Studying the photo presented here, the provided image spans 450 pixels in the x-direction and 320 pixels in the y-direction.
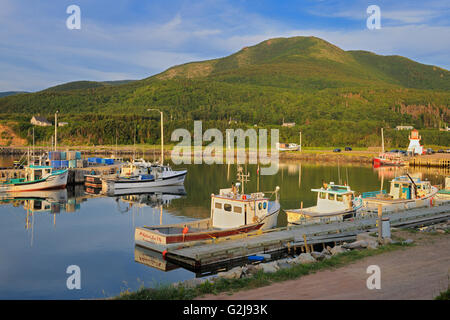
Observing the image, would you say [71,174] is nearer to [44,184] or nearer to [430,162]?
[44,184]

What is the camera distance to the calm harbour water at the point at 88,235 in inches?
698

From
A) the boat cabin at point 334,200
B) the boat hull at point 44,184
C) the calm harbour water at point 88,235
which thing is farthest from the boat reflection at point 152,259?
the boat hull at point 44,184

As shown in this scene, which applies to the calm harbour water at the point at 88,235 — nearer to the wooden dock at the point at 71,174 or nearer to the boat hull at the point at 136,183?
the boat hull at the point at 136,183

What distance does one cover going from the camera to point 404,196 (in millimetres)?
30719

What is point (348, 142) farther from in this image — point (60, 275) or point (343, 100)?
point (60, 275)

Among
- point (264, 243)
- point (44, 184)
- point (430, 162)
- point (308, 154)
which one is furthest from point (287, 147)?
point (264, 243)

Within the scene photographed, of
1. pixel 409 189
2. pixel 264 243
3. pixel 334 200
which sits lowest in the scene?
pixel 264 243

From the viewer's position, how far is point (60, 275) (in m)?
19.0

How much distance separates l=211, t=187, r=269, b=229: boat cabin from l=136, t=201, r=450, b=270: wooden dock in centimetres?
126

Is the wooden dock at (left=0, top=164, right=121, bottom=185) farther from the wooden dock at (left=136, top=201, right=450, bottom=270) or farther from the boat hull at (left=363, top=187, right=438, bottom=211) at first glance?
the boat hull at (left=363, top=187, right=438, bottom=211)

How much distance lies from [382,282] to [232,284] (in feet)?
14.5

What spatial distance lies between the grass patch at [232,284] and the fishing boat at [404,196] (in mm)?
14072

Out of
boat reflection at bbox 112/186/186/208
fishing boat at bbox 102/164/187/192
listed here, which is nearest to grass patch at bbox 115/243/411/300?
boat reflection at bbox 112/186/186/208
